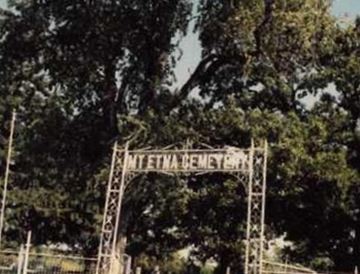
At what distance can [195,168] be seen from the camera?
76.1 feet

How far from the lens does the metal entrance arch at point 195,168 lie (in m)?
22.5

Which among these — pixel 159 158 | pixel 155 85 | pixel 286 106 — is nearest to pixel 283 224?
pixel 286 106

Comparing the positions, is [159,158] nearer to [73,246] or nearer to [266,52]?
[266,52]

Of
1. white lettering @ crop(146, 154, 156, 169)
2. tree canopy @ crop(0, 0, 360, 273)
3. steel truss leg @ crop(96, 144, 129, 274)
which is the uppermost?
tree canopy @ crop(0, 0, 360, 273)

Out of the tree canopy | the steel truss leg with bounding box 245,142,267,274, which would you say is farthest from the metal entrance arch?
the tree canopy

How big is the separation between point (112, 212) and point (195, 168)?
14.4 ft

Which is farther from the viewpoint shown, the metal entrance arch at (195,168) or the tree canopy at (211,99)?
the tree canopy at (211,99)

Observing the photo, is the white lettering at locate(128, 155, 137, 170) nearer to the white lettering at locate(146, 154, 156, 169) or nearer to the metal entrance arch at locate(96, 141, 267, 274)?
the metal entrance arch at locate(96, 141, 267, 274)

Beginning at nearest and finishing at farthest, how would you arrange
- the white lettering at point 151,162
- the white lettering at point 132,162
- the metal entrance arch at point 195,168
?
the metal entrance arch at point 195,168 < the white lettering at point 151,162 < the white lettering at point 132,162

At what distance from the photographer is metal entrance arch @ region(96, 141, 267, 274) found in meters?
22.5

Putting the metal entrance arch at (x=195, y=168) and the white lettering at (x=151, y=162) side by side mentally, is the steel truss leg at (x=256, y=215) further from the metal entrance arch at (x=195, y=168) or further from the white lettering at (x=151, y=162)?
the white lettering at (x=151, y=162)

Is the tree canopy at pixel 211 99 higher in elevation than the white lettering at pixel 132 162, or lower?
higher

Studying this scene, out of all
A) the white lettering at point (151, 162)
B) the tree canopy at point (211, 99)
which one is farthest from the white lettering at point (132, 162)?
the tree canopy at point (211, 99)

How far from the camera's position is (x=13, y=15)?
31.3 m
